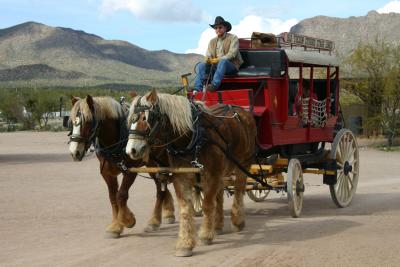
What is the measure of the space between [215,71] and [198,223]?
231 centimetres

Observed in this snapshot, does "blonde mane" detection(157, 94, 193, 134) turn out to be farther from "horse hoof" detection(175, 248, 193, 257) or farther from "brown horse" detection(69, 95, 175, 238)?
"horse hoof" detection(175, 248, 193, 257)

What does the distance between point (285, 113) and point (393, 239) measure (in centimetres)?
268

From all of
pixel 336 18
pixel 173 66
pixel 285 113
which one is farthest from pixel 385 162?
pixel 173 66

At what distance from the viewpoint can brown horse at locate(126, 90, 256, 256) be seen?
24.9ft

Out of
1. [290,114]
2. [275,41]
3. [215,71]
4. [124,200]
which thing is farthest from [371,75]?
[124,200]

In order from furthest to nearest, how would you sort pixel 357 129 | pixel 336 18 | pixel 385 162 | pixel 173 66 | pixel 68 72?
pixel 173 66 < pixel 68 72 < pixel 336 18 < pixel 357 129 < pixel 385 162

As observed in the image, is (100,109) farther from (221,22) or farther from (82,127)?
(221,22)

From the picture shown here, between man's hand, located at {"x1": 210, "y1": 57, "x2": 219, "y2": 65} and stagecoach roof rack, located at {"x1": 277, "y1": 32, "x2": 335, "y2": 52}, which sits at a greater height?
stagecoach roof rack, located at {"x1": 277, "y1": 32, "x2": 335, "y2": 52}

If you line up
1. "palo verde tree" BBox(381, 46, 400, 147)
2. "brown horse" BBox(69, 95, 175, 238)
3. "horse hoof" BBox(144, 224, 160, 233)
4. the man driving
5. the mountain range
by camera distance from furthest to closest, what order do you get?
the mountain range
"palo verde tree" BBox(381, 46, 400, 147)
the man driving
"horse hoof" BBox(144, 224, 160, 233)
"brown horse" BBox(69, 95, 175, 238)

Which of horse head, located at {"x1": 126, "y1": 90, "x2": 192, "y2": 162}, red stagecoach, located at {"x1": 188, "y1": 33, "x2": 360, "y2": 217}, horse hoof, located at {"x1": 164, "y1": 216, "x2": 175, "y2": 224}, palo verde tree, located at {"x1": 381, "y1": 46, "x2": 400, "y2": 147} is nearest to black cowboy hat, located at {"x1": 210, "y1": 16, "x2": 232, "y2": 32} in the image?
red stagecoach, located at {"x1": 188, "y1": 33, "x2": 360, "y2": 217}

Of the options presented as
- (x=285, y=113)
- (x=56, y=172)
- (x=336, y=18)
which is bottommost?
(x=56, y=172)

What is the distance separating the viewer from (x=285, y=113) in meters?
10.3

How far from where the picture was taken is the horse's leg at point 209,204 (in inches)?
325

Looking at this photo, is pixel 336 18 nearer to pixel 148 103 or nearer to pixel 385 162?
pixel 385 162
